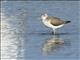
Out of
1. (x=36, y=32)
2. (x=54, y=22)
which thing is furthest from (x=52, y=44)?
(x=54, y=22)

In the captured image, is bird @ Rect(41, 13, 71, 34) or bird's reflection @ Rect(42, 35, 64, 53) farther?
bird @ Rect(41, 13, 71, 34)

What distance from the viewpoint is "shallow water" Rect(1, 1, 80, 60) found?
9773 mm

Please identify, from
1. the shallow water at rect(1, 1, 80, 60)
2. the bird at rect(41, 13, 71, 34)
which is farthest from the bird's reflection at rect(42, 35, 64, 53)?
the bird at rect(41, 13, 71, 34)

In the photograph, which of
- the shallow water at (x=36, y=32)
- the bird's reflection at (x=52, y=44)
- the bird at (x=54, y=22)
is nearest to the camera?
the shallow water at (x=36, y=32)

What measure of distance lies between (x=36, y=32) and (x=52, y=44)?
3.51ft

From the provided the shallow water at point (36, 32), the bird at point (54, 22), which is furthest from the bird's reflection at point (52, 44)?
the bird at point (54, 22)

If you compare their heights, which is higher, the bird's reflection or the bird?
the bird

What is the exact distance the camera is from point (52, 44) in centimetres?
1050

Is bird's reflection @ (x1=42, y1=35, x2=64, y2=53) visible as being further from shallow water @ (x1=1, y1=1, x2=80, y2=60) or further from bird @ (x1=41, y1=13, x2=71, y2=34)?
bird @ (x1=41, y1=13, x2=71, y2=34)

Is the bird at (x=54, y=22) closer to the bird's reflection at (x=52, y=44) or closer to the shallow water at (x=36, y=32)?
the shallow water at (x=36, y=32)

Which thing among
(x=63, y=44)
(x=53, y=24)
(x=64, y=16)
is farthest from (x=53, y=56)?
(x=64, y=16)

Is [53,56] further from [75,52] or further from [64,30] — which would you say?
[64,30]

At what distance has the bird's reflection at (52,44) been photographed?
1010 cm

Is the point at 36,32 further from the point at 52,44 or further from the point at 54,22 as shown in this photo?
the point at 52,44
